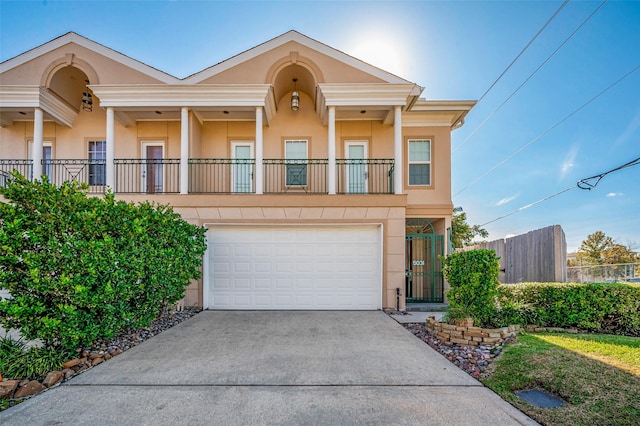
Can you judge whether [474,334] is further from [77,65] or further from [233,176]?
[77,65]

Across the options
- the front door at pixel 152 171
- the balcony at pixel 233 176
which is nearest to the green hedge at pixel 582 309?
the balcony at pixel 233 176

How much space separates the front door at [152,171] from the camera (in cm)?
978

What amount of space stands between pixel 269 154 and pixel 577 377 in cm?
864

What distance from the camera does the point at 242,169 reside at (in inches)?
389

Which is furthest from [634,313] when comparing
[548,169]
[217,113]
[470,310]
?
[548,169]

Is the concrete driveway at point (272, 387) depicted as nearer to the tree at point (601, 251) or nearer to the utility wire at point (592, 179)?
the utility wire at point (592, 179)

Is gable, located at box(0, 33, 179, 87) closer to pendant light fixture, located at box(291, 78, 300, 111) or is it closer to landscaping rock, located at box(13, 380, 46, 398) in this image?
pendant light fixture, located at box(291, 78, 300, 111)

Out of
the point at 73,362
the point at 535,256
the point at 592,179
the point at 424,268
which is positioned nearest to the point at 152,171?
the point at 73,362

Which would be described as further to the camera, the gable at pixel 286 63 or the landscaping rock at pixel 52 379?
the gable at pixel 286 63

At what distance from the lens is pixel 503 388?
141 inches

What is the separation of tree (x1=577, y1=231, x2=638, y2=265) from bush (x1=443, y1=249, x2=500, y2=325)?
95.7 ft

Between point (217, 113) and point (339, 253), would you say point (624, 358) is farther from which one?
point (217, 113)

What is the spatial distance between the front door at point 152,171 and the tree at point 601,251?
3358cm

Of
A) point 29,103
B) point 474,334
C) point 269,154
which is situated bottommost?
point 474,334
